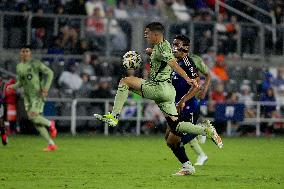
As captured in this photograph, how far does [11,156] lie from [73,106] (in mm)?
9115

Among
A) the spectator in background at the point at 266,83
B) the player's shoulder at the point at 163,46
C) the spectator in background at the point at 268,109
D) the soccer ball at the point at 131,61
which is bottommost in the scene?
the spectator in background at the point at 268,109

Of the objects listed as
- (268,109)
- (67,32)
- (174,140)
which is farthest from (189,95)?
(268,109)

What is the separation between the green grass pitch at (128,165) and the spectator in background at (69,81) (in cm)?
278

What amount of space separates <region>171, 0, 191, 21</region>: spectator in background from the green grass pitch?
7219 millimetres

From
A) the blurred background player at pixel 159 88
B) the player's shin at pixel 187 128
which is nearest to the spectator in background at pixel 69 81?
the blurred background player at pixel 159 88

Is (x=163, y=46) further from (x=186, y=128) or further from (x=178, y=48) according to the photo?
(x=178, y=48)

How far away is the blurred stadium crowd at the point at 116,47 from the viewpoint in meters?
27.9

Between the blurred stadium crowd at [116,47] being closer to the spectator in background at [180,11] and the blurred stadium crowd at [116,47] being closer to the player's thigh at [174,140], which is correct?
the spectator in background at [180,11]

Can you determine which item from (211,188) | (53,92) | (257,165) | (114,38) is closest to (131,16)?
(114,38)

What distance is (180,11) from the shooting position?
31859mm

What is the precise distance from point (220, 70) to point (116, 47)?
3.89m

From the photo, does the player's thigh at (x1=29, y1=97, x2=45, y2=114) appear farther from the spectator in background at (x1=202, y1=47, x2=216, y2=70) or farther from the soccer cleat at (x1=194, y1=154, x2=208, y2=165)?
the spectator in background at (x1=202, y1=47, x2=216, y2=70)

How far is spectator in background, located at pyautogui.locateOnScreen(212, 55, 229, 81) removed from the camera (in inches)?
1179

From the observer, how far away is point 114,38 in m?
28.4
